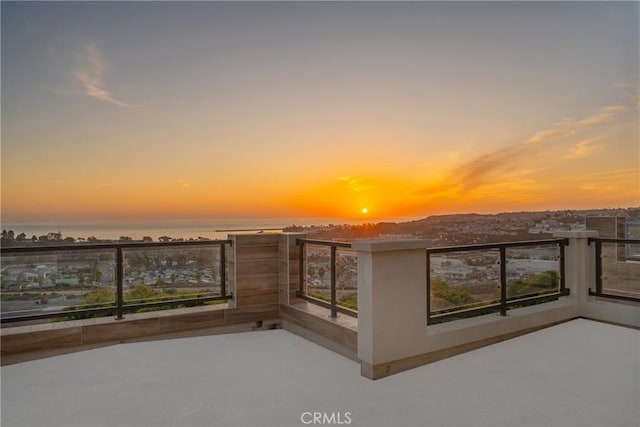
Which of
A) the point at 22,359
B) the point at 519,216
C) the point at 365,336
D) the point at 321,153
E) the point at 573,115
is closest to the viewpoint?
the point at 365,336

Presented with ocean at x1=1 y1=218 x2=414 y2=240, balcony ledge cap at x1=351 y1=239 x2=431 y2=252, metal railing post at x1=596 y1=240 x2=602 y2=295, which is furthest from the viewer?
metal railing post at x1=596 y1=240 x2=602 y2=295

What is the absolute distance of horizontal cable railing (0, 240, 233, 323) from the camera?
383 cm

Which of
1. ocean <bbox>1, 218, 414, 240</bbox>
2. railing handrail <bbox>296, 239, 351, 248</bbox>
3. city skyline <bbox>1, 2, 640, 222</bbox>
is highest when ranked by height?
city skyline <bbox>1, 2, 640, 222</bbox>

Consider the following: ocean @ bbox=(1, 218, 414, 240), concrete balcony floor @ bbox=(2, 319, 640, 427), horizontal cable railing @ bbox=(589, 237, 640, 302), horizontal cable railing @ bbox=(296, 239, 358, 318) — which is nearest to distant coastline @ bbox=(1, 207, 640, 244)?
ocean @ bbox=(1, 218, 414, 240)

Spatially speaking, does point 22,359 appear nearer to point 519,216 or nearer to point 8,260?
point 8,260

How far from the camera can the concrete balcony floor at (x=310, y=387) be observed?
2.50 metres

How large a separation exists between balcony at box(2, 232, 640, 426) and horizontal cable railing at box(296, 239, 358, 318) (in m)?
0.03

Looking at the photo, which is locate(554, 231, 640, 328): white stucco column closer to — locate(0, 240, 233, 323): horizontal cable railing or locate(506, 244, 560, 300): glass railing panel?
locate(506, 244, 560, 300): glass railing panel

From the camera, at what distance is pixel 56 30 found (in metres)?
4.71

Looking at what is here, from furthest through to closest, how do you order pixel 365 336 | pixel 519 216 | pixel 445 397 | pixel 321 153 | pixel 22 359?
pixel 321 153
pixel 519 216
pixel 22 359
pixel 365 336
pixel 445 397

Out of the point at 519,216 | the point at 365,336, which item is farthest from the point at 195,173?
the point at 519,216

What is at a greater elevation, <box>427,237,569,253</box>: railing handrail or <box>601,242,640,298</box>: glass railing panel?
<box>427,237,569,253</box>: railing handrail

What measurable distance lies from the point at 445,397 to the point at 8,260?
3942 millimetres

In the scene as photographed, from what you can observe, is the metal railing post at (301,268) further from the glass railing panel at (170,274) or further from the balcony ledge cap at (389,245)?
the balcony ledge cap at (389,245)
